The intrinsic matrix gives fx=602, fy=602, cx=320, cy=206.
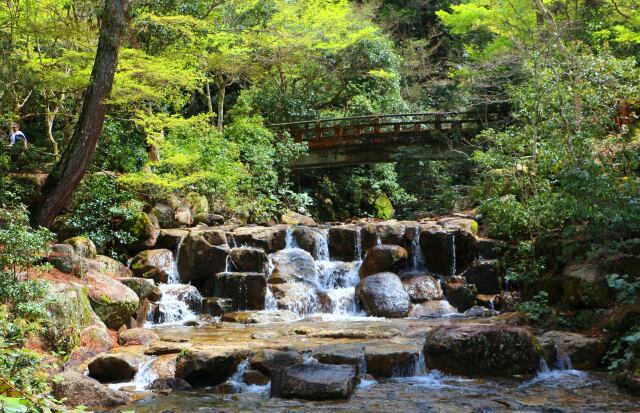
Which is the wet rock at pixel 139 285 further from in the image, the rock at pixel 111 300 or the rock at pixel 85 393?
the rock at pixel 85 393

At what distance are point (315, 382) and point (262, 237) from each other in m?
8.44

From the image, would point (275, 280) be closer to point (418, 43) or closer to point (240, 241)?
point (240, 241)

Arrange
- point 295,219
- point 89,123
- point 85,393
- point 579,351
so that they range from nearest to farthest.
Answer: point 85,393 < point 579,351 < point 89,123 < point 295,219

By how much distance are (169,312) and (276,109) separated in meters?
13.6

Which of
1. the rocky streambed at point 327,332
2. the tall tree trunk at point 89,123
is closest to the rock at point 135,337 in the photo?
the rocky streambed at point 327,332

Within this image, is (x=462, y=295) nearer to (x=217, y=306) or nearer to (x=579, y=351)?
(x=579, y=351)

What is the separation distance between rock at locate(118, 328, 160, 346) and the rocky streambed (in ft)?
0.11

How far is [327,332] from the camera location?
10898mm

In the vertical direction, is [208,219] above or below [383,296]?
above

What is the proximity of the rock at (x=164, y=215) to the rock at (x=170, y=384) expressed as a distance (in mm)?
8324

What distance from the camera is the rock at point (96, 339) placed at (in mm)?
9445

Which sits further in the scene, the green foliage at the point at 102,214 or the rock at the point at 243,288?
the green foliage at the point at 102,214

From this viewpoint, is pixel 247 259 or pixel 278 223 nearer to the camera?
pixel 247 259

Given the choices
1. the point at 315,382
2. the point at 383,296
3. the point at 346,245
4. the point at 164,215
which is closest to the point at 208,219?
the point at 164,215
